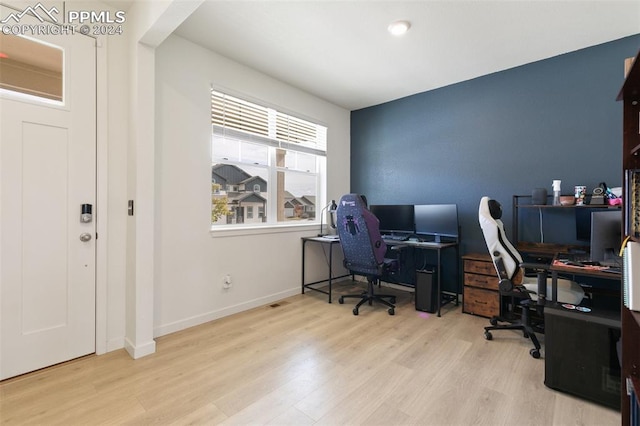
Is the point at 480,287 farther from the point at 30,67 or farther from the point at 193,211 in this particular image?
the point at 30,67

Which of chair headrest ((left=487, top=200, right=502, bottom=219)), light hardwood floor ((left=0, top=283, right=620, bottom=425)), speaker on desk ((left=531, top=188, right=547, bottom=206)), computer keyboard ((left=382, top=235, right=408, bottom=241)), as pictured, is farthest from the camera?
computer keyboard ((left=382, top=235, right=408, bottom=241))

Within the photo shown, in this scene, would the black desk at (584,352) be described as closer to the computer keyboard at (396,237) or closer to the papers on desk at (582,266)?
the papers on desk at (582,266)

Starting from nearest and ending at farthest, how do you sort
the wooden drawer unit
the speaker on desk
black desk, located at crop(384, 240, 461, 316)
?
the speaker on desk
the wooden drawer unit
black desk, located at crop(384, 240, 461, 316)

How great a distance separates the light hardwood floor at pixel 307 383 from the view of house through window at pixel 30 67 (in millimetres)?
1962

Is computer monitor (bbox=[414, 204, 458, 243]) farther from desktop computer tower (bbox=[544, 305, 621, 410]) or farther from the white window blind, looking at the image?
the white window blind

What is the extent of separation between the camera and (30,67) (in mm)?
2031

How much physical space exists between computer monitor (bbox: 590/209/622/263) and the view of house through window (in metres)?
4.00

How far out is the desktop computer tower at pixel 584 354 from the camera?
5.56 feet

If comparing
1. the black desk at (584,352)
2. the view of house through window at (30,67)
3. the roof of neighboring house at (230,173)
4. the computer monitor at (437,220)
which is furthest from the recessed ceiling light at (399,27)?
the view of house through window at (30,67)

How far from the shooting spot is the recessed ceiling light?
2.46 m

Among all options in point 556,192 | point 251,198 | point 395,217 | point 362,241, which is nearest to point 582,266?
point 556,192

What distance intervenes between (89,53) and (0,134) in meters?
0.85

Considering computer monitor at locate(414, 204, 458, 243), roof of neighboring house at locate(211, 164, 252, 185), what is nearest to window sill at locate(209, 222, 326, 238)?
roof of neighboring house at locate(211, 164, 252, 185)

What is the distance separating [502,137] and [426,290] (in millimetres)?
1950
